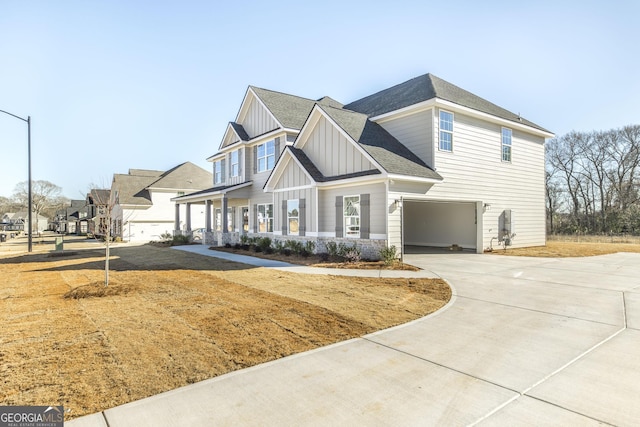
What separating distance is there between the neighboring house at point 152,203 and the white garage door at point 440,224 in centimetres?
2079

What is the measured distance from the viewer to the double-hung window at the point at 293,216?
16266mm

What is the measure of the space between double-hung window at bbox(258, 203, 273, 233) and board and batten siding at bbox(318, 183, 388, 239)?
4923 millimetres

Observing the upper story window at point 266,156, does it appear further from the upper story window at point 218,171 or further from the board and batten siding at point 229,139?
the upper story window at point 218,171

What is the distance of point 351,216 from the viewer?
14.2 metres

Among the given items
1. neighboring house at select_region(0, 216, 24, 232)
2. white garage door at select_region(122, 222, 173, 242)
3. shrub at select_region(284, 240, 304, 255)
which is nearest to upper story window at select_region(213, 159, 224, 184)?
white garage door at select_region(122, 222, 173, 242)

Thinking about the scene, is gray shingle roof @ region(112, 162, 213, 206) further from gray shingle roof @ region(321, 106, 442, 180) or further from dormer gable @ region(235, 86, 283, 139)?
gray shingle roof @ region(321, 106, 442, 180)

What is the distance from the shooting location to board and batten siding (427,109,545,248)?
15.1 metres

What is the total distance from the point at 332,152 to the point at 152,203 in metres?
24.9

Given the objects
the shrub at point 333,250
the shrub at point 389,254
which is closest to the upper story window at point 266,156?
the shrub at point 333,250

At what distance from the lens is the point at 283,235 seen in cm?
1709

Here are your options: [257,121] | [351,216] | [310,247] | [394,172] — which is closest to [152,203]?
[257,121]

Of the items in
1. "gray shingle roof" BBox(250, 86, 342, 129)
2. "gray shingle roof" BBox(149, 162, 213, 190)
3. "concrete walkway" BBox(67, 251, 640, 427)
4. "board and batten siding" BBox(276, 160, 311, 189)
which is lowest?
"concrete walkway" BBox(67, 251, 640, 427)

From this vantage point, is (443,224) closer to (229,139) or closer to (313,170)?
(313,170)

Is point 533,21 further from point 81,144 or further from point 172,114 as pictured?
point 81,144
